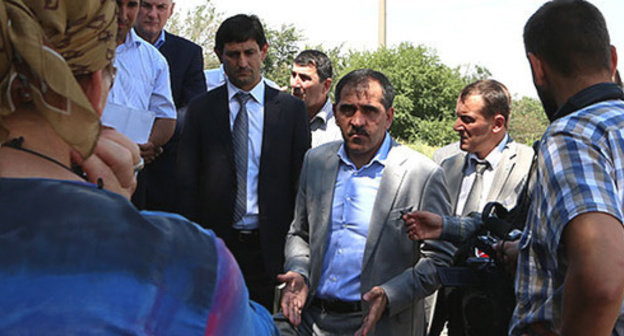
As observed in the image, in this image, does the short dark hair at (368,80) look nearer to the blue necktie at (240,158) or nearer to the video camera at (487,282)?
the blue necktie at (240,158)

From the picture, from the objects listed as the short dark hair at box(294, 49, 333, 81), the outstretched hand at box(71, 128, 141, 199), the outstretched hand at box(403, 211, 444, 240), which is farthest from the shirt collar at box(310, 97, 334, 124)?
the outstretched hand at box(71, 128, 141, 199)

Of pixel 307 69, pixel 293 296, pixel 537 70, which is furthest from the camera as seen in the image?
pixel 307 69

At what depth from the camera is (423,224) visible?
3289 millimetres

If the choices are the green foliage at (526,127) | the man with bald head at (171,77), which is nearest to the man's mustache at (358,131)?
the man with bald head at (171,77)

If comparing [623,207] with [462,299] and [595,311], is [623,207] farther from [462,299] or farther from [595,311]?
[462,299]

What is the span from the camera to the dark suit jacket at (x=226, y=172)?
14.6 feet

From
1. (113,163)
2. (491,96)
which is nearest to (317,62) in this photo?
(491,96)

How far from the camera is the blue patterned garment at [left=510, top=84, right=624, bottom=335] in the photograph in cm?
203

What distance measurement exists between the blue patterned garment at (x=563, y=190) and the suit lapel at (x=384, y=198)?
4.11ft

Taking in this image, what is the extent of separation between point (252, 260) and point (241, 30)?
1635 mm

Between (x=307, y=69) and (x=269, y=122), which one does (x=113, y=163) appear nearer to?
(x=269, y=122)

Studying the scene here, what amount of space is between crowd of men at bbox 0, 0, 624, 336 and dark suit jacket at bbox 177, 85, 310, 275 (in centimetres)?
1

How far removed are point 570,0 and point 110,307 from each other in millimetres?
1879

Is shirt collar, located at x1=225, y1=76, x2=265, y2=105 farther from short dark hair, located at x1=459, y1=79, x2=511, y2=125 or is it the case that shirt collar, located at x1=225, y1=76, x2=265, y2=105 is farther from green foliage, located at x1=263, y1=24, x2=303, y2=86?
green foliage, located at x1=263, y1=24, x2=303, y2=86
